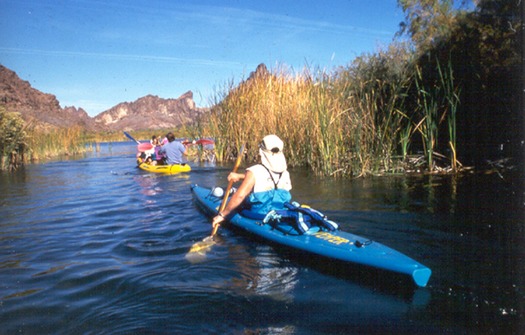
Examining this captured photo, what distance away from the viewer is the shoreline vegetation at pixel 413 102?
28.3ft

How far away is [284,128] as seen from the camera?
11195 millimetres

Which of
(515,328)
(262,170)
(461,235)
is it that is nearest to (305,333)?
(515,328)

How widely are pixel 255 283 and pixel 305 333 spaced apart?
1013 millimetres

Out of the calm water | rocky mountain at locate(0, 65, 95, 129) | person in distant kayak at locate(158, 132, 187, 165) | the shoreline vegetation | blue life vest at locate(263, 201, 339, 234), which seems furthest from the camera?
rocky mountain at locate(0, 65, 95, 129)

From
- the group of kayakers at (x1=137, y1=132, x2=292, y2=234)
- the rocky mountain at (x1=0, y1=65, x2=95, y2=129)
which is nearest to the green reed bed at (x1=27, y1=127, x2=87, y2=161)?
the rocky mountain at (x1=0, y1=65, x2=95, y2=129)

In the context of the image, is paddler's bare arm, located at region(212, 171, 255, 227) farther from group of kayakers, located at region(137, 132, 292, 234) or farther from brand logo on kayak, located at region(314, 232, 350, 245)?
brand logo on kayak, located at region(314, 232, 350, 245)

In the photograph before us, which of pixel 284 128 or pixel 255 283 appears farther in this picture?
pixel 284 128

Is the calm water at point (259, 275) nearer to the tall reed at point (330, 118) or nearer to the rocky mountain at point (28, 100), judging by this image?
the tall reed at point (330, 118)

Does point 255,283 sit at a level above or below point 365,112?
below

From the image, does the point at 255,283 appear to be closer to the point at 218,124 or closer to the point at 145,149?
the point at 218,124

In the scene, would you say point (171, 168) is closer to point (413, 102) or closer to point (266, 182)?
point (413, 102)

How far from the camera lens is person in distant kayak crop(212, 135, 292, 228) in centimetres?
496

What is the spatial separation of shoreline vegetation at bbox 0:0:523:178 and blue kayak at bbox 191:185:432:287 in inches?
183

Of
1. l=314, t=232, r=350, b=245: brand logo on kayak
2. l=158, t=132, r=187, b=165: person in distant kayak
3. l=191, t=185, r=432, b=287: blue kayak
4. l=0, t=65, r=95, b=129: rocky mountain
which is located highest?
l=0, t=65, r=95, b=129: rocky mountain
